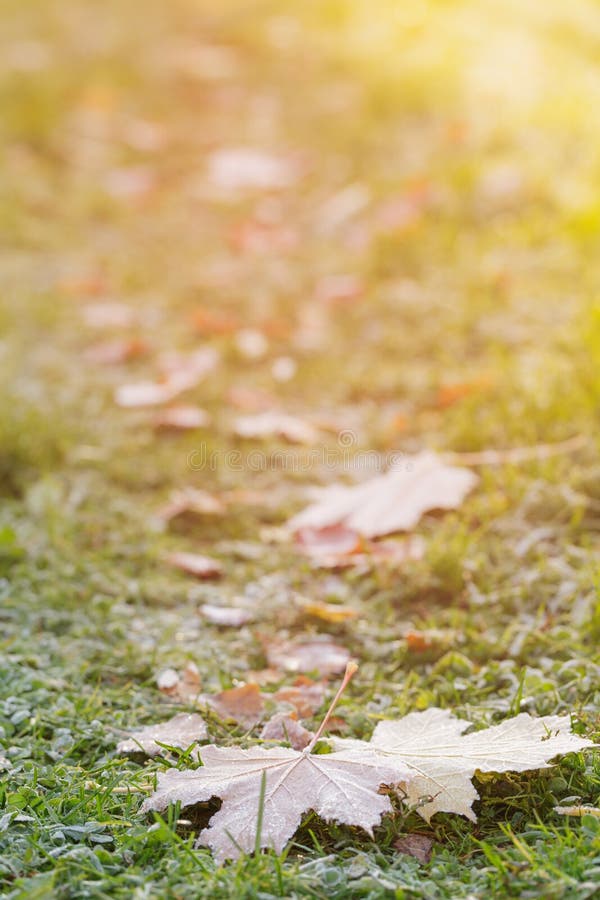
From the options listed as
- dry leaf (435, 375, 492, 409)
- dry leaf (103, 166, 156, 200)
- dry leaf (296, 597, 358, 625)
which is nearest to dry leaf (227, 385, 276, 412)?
dry leaf (435, 375, 492, 409)

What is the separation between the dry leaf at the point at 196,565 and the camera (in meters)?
1.92

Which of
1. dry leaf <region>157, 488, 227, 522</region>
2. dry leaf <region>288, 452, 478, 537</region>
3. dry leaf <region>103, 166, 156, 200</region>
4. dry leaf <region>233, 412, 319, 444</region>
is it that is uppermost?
dry leaf <region>103, 166, 156, 200</region>

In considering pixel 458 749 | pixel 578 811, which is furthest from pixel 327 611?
pixel 578 811

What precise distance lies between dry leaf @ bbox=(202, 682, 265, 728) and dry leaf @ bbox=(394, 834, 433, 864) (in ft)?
1.07

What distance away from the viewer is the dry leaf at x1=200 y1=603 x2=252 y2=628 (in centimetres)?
177

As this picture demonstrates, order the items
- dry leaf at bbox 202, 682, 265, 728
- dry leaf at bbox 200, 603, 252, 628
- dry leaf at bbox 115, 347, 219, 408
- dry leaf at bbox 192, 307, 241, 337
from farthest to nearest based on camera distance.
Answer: dry leaf at bbox 192, 307, 241, 337 → dry leaf at bbox 115, 347, 219, 408 → dry leaf at bbox 200, 603, 252, 628 → dry leaf at bbox 202, 682, 265, 728

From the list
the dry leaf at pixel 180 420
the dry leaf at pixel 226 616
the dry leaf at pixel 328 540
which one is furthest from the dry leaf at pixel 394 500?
the dry leaf at pixel 180 420

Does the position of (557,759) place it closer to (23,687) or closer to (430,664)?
(430,664)

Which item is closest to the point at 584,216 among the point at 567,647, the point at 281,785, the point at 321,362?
the point at 321,362

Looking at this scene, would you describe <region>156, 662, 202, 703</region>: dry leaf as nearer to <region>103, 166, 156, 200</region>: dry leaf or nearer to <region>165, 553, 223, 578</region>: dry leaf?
<region>165, 553, 223, 578</region>: dry leaf

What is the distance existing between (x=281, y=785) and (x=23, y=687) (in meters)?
0.49

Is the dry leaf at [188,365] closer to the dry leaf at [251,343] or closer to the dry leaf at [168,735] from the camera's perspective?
the dry leaf at [251,343]

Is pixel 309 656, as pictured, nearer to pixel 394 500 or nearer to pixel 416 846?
pixel 394 500

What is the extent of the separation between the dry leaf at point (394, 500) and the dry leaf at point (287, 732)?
1.61 ft
